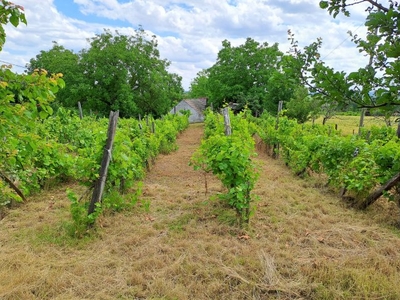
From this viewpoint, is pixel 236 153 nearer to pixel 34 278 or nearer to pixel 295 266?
pixel 295 266

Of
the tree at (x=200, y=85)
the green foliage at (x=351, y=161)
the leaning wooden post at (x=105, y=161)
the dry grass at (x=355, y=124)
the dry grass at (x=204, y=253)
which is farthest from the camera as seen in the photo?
the tree at (x=200, y=85)

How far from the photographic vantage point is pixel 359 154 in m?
5.40

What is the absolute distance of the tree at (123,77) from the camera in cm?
2714

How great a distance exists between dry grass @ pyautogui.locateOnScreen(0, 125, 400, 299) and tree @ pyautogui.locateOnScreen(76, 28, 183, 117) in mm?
23438

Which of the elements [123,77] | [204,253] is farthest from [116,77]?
[204,253]

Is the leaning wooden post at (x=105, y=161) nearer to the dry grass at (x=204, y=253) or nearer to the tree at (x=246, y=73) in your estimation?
the dry grass at (x=204, y=253)

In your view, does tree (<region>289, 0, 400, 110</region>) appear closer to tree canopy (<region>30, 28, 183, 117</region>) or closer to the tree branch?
the tree branch

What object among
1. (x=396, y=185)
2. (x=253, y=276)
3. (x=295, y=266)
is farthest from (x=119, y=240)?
(x=396, y=185)

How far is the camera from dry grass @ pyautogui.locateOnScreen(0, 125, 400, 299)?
9.48 feet

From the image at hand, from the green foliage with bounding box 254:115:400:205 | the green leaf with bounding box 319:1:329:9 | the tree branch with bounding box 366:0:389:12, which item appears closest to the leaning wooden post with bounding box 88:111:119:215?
the green leaf with bounding box 319:1:329:9

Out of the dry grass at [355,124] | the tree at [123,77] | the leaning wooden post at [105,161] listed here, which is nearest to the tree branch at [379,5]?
the leaning wooden post at [105,161]

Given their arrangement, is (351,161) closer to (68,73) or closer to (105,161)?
(105,161)

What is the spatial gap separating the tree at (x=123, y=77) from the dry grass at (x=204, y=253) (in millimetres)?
23438

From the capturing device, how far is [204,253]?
139 inches
